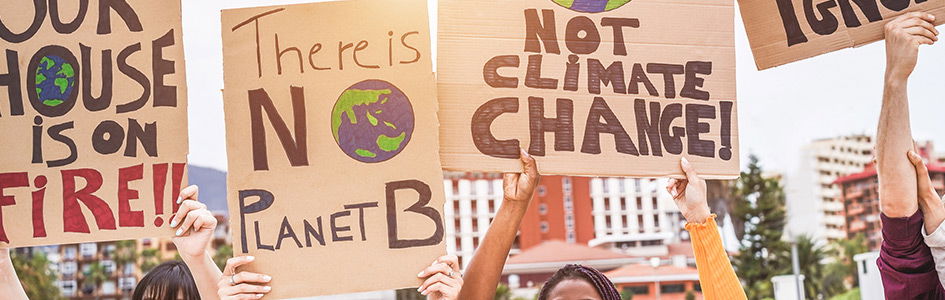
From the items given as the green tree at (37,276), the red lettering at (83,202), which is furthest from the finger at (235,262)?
the green tree at (37,276)

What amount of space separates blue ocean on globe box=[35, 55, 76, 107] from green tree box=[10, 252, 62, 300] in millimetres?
48094

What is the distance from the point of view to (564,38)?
286 centimetres

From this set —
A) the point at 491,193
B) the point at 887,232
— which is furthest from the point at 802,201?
the point at 887,232

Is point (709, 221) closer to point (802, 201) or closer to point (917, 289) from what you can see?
point (917, 289)

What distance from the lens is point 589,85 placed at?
285 centimetres

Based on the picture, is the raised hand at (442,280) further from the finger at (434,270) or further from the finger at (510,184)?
the finger at (510,184)

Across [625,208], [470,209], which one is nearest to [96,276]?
[470,209]

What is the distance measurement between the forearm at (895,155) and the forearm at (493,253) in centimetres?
99

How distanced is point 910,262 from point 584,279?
0.87 m

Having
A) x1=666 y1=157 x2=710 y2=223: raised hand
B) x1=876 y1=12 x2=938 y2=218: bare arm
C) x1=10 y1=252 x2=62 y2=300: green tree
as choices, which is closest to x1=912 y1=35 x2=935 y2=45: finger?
x1=876 y1=12 x2=938 y2=218: bare arm

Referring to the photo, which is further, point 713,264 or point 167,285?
point 167,285

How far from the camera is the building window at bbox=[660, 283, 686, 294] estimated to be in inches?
2283

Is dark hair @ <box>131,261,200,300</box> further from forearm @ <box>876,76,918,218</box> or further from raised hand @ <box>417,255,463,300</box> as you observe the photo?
forearm @ <box>876,76,918,218</box>

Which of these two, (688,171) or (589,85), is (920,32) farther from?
(589,85)
